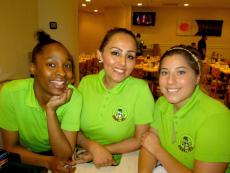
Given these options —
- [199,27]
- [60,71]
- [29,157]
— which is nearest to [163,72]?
[60,71]

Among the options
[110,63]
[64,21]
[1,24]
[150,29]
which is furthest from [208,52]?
[110,63]

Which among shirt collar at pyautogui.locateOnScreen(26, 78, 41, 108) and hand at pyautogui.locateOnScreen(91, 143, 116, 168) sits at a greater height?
shirt collar at pyautogui.locateOnScreen(26, 78, 41, 108)

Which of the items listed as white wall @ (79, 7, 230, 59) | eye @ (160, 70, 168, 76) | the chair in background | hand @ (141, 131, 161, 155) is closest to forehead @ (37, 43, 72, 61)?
eye @ (160, 70, 168, 76)

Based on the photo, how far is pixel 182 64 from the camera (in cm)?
136

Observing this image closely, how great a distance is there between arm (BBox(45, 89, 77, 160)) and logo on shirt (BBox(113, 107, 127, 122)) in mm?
335

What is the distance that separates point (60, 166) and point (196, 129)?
2.49 ft

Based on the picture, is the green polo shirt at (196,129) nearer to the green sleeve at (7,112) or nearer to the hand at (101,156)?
the hand at (101,156)

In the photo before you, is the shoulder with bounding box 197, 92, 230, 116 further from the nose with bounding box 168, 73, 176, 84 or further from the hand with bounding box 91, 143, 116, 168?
the hand with bounding box 91, 143, 116, 168

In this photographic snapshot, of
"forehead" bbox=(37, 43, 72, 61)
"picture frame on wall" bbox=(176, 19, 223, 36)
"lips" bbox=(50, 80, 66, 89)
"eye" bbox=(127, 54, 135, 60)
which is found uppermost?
"picture frame on wall" bbox=(176, 19, 223, 36)

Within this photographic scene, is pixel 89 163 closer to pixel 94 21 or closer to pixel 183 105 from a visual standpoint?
pixel 183 105

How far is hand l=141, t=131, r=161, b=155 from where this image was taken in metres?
1.43

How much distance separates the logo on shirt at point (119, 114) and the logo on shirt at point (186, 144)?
418 mm

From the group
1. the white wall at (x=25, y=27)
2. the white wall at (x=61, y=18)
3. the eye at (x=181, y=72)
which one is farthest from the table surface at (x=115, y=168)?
the white wall at (x=61, y=18)

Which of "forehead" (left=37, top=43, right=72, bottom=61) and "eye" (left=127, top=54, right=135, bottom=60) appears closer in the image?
"forehead" (left=37, top=43, right=72, bottom=61)
